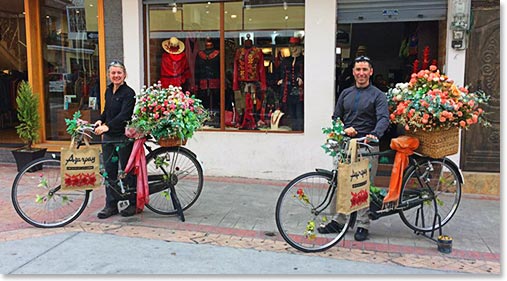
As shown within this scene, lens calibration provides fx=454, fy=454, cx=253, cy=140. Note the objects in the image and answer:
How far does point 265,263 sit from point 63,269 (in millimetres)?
1734

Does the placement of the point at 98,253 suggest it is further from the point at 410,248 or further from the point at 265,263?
the point at 410,248

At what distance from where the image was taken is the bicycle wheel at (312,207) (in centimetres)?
426

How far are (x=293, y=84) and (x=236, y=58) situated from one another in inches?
41.9

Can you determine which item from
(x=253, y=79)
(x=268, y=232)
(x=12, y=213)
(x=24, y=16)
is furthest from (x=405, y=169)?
(x=24, y=16)

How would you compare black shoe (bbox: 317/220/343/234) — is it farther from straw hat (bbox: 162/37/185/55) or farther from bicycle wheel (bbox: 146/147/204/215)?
straw hat (bbox: 162/37/185/55)

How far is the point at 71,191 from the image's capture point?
4855 millimetres

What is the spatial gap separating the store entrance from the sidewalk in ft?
13.7

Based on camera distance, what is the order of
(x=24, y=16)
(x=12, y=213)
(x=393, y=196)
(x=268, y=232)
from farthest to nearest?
1. (x=24, y=16)
2. (x=12, y=213)
3. (x=268, y=232)
4. (x=393, y=196)

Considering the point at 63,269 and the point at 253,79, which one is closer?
the point at 63,269

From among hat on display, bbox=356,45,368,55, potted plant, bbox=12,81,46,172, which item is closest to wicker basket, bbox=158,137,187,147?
potted plant, bbox=12,81,46,172

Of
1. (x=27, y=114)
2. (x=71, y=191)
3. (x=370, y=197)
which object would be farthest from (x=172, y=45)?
(x=370, y=197)

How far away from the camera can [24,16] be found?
8.48 metres

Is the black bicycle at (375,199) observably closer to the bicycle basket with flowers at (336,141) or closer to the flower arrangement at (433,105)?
the bicycle basket with flowers at (336,141)

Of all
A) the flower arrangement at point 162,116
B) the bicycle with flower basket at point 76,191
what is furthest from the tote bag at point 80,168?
the flower arrangement at point 162,116
